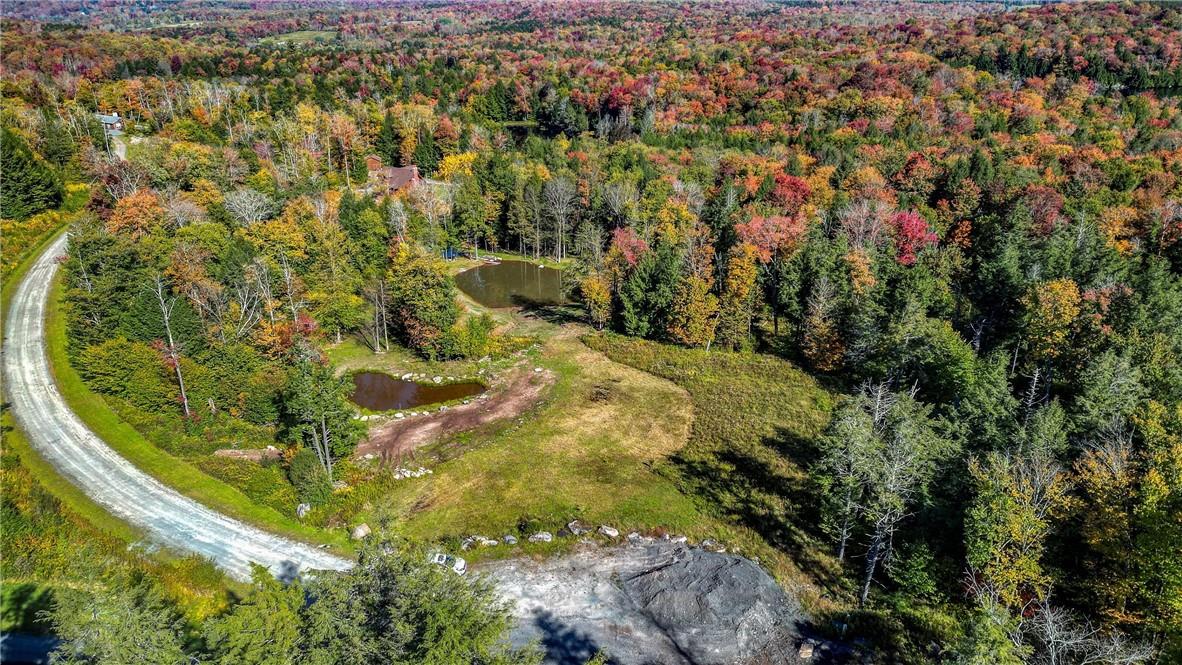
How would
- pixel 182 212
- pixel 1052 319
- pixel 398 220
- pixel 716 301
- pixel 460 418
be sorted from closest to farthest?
1. pixel 1052 319
2. pixel 460 418
3. pixel 716 301
4. pixel 182 212
5. pixel 398 220

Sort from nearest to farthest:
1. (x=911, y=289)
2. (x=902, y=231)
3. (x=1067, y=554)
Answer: (x=1067, y=554) → (x=911, y=289) → (x=902, y=231)

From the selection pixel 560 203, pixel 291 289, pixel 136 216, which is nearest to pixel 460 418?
pixel 291 289

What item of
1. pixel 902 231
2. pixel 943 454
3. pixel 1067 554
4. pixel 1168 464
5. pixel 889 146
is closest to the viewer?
pixel 1168 464

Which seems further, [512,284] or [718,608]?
[512,284]

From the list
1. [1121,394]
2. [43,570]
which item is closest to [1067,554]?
[1121,394]

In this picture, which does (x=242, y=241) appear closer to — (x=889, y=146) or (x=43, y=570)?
(x=43, y=570)

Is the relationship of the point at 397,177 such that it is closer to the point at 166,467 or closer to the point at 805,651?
the point at 166,467

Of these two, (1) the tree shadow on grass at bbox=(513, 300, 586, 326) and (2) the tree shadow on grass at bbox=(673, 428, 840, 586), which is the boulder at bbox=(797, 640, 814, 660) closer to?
(2) the tree shadow on grass at bbox=(673, 428, 840, 586)

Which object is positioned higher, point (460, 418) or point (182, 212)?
point (182, 212)
